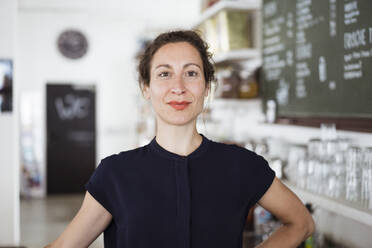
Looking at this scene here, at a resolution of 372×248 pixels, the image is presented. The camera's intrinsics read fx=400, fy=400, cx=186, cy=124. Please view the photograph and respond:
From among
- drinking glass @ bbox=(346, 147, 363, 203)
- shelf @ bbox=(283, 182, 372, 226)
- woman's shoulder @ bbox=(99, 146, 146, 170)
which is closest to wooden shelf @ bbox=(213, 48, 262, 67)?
shelf @ bbox=(283, 182, 372, 226)

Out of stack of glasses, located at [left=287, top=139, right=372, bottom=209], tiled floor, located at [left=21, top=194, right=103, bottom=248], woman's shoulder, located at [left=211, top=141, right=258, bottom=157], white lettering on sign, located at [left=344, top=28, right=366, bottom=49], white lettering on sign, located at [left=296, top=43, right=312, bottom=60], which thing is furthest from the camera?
tiled floor, located at [left=21, top=194, right=103, bottom=248]

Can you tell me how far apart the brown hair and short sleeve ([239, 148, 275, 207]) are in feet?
0.93

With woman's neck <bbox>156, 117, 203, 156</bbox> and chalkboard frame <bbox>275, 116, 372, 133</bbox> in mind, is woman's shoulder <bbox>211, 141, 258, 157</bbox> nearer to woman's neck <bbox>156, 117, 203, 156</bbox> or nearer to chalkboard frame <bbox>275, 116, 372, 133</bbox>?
woman's neck <bbox>156, 117, 203, 156</bbox>

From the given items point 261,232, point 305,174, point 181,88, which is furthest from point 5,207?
point 181,88

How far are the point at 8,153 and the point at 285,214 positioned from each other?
318 centimetres

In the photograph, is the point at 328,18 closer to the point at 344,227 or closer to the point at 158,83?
the point at 344,227

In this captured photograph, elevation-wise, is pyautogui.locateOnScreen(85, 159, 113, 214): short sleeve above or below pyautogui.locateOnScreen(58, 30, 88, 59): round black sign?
below

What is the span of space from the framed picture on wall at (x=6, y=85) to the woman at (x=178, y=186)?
2906 millimetres

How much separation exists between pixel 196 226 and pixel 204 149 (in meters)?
0.24

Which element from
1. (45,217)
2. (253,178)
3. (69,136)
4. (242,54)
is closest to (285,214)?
(253,178)

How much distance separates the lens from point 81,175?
7191mm

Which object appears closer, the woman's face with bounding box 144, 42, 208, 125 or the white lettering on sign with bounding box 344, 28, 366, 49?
the woman's face with bounding box 144, 42, 208, 125

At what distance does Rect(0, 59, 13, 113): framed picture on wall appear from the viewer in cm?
374

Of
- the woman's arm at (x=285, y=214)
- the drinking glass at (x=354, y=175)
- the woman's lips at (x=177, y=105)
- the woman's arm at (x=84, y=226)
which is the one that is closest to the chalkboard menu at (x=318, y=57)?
the drinking glass at (x=354, y=175)
